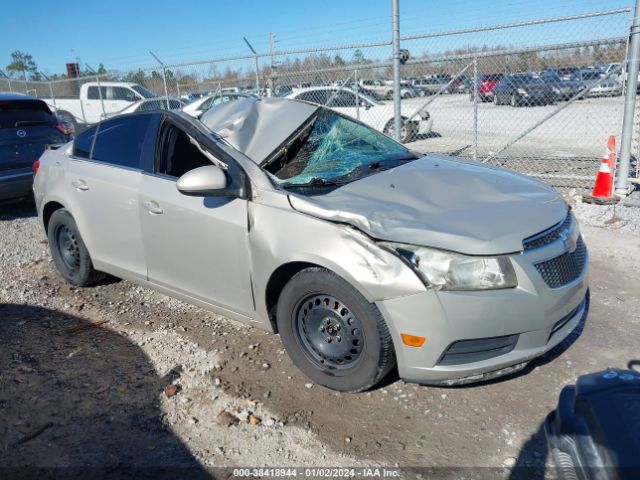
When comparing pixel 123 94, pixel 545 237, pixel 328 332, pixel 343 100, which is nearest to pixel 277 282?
pixel 328 332

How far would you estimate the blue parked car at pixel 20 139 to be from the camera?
273 inches

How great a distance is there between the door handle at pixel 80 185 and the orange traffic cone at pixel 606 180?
19.2 feet

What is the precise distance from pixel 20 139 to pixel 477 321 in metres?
6.75

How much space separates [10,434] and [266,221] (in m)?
1.81

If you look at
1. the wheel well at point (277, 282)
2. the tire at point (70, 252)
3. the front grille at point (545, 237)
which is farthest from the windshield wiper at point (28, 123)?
the front grille at point (545, 237)

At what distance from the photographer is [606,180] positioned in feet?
22.0

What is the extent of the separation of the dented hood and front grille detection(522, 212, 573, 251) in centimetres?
3

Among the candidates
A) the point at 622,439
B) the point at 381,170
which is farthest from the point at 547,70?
the point at 622,439

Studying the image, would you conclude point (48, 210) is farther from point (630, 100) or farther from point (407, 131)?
point (407, 131)

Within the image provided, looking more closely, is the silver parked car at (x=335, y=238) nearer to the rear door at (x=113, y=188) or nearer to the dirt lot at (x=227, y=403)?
the rear door at (x=113, y=188)

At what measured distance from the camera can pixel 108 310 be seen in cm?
446

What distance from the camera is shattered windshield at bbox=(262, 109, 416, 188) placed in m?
3.49

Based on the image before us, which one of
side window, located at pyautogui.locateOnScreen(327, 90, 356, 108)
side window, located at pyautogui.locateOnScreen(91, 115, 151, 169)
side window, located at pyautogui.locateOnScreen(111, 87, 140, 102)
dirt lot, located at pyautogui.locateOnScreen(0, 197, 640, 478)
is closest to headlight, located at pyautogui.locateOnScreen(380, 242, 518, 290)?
dirt lot, located at pyautogui.locateOnScreen(0, 197, 640, 478)

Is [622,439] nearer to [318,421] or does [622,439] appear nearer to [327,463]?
[327,463]
